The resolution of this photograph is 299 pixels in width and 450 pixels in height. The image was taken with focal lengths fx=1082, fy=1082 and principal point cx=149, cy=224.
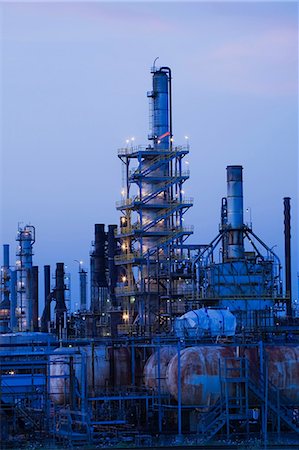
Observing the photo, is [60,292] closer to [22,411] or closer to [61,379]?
[61,379]

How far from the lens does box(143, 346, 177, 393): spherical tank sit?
3972cm

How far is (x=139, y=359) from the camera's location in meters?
44.4

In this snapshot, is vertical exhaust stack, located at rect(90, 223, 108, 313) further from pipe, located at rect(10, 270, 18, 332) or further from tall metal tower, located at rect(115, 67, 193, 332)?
pipe, located at rect(10, 270, 18, 332)

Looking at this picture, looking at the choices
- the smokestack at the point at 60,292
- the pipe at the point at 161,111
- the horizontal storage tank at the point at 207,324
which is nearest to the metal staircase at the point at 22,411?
the horizontal storage tank at the point at 207,324

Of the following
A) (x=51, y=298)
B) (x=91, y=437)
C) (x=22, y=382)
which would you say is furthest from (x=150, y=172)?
(x=91, y=437)

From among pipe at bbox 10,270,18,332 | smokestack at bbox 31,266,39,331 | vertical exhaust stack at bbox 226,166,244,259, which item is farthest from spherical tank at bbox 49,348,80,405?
pipe at bbox 10,270,18,332

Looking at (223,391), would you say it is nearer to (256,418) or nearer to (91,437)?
(256,418)

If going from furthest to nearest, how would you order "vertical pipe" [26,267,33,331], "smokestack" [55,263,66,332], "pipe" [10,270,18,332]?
"pipe" [10,270,18,332] < "vertical pipe" [26,267,33,331] < "smokestack" [55,263,66,332]

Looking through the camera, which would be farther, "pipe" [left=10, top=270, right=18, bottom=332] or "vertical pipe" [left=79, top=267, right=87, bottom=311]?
"vertical pipe" [left=79, top=267, right=87, bottom=311]

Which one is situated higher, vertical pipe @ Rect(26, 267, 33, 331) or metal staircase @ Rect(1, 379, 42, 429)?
vertical pipe @ Rect(26, 267, 33, 331)

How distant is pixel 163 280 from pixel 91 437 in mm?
30054

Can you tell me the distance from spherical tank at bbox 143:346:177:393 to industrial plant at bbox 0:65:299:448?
0.20 ft

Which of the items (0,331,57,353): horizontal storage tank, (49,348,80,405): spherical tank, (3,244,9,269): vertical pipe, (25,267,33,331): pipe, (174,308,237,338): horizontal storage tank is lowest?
(49,348,80,405): spherical tank

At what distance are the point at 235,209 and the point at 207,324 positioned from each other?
41.9 feet
